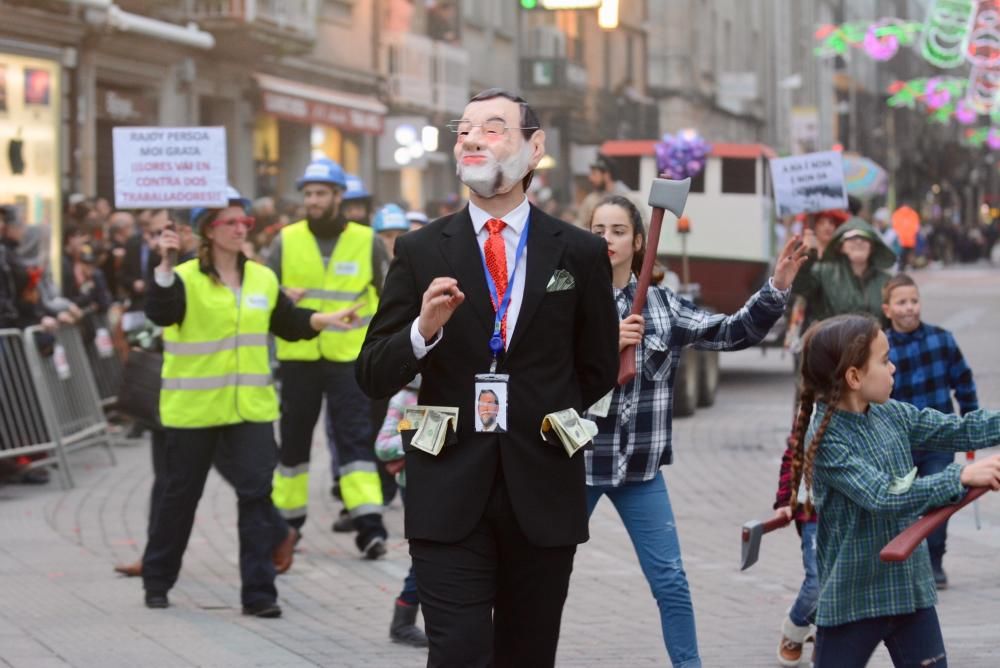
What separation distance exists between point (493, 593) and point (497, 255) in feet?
2.72

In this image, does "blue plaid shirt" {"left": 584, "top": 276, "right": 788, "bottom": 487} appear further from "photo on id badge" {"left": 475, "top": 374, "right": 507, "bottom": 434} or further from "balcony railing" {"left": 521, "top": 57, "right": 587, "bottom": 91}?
"balcony railing" {"left": 521, "top": 57, "right": 587, "bottom": 91}

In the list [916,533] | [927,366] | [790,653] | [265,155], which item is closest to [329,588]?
[790,653]

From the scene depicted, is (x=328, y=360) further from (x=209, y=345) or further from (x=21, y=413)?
(x=21, y=413)

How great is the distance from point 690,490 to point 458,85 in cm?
Answer: 2526

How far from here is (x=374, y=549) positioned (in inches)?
384

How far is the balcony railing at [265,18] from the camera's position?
85.5 feet

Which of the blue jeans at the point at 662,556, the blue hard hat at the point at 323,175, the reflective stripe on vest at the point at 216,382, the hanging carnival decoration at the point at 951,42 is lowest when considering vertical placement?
the blue jeans at the point at 662,556

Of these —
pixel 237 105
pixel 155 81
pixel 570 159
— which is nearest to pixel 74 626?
pixel 155 81

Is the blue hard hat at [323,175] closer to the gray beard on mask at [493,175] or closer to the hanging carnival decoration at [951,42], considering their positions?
the gray beard on mask at [493,175]

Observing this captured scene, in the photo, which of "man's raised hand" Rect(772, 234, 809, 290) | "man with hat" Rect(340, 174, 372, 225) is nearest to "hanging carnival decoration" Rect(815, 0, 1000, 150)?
"man with hat" Rect(340, 174, 372, 225)

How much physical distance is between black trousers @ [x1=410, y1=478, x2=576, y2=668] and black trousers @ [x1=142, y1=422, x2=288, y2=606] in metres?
3.49

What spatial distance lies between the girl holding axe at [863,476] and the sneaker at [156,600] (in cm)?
400

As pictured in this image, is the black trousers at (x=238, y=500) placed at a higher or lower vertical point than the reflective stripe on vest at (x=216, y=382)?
lower

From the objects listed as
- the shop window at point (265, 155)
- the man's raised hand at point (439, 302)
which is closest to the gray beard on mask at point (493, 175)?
the man's raised hand at point (439, 302)
